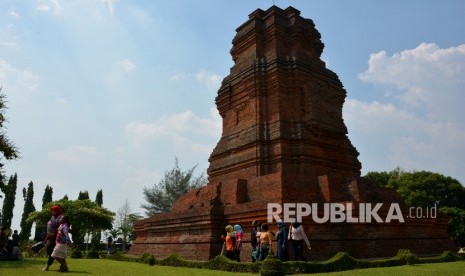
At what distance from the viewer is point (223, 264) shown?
439 inches

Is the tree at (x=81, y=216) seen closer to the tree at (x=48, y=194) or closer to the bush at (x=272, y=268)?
the tree at (x=48, y=194)

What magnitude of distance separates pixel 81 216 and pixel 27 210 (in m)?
17.7

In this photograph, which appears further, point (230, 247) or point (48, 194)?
point (48, 194)

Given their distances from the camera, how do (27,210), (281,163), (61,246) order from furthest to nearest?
(27,210) → (281,163) → (61,246)

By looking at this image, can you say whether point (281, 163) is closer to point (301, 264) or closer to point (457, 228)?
point (301, 264)

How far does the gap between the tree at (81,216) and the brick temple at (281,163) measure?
782 inches

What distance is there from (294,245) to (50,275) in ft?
19.6

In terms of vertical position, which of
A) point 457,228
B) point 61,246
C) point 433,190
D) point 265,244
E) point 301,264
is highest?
point 433,190

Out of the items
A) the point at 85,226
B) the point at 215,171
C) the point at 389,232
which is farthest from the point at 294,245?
the point at 85,226

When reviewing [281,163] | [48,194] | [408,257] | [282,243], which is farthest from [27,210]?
[408,257]

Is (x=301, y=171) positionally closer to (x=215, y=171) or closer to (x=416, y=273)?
(x=215, y=171)

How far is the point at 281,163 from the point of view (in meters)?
15.6

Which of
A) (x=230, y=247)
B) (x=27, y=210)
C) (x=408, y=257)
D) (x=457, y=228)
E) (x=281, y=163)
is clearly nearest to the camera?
(x=408, y=257)

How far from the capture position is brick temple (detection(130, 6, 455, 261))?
1286 centimetres
